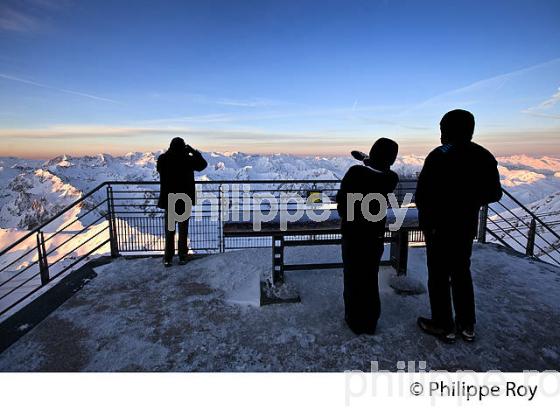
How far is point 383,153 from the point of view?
110 inches

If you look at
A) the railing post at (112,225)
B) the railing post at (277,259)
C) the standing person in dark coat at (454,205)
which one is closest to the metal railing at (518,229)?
the standing person in dark coat at (454,205)

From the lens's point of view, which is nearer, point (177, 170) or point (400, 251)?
point (400, 251)

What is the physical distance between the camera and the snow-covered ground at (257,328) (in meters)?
2.79

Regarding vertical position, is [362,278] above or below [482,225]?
above

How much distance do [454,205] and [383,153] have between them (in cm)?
73

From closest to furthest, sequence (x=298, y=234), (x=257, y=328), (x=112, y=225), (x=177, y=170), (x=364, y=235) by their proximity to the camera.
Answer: (x=364, y=235), (x=257, y=328), (x=298, y=234), (x=177, y=170), (x=112, y=225)

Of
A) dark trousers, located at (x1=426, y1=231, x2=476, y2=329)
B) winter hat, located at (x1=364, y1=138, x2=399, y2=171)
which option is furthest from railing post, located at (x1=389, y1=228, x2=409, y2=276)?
winter hat, located at (x1=364, y1=138, x2=399, y2=171)

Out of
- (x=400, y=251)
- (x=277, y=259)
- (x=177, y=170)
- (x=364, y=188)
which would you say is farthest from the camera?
(x=177, y=170)

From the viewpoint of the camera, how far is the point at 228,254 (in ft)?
17.8

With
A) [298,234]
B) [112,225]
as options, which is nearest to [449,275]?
[298,234]

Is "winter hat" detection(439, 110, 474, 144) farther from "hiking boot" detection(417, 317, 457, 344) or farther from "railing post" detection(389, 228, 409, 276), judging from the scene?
"railing post" detection(389, 228, 409, 276)

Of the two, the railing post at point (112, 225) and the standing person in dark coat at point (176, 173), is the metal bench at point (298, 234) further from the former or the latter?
the railing post at point (112, 225)

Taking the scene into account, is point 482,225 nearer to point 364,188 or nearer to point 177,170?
point 364,188
